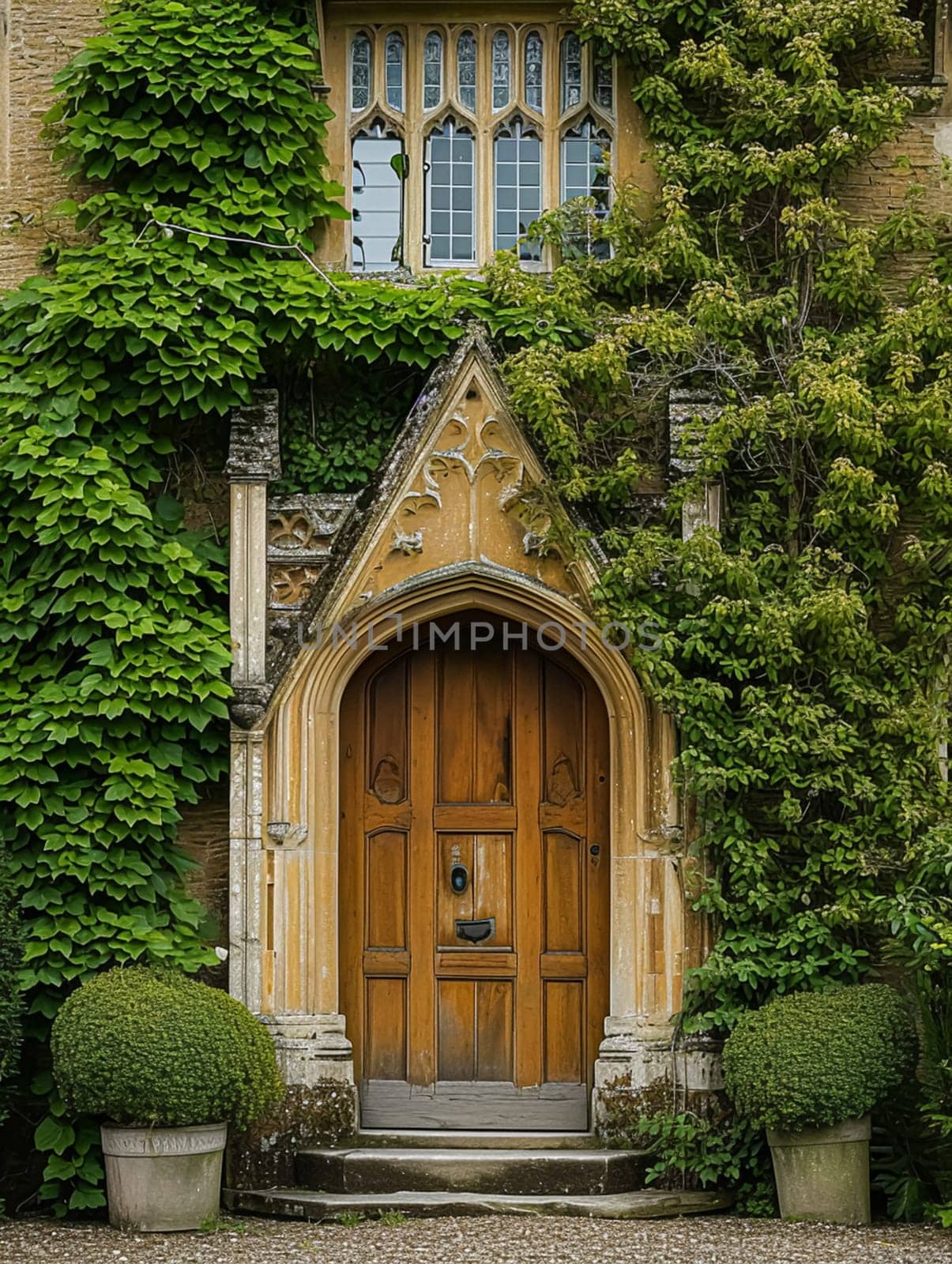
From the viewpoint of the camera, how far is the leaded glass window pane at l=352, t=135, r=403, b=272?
940cm

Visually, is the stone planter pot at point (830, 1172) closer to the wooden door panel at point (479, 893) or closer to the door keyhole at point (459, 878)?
the wooden door panel at point (479, 893)

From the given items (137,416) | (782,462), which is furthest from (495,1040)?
(137,416)

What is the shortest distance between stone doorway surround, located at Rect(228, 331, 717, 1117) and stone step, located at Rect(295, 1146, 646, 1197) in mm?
465

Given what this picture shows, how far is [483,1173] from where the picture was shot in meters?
8.07

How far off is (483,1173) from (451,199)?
4.97 metres

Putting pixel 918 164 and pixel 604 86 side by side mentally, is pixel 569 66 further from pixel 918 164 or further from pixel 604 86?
pixel 918 164

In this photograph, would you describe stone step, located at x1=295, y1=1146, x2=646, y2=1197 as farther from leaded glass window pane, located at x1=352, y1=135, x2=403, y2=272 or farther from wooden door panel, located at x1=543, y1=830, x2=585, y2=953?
leaded glass window pane, located at x1=352, y1=135, x2=403, y2=272

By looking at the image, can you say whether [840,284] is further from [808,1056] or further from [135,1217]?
[135,1217]

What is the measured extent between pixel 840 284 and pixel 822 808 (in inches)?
104

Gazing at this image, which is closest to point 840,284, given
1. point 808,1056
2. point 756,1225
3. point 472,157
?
point 472,157

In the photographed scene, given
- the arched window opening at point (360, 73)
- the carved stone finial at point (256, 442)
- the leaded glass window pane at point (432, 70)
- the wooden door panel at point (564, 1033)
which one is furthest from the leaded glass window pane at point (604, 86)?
the wooden door panel at point (564, 1033)

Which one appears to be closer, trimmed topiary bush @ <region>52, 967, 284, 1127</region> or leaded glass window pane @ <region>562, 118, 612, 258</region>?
trimmed topiary bush @ <region>52, 967, 284, 1127</region>

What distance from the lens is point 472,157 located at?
9.45m

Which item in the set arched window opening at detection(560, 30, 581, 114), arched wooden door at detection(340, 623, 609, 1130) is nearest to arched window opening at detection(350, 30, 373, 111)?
arched window opening at detection(560, 30, 581, 114)
